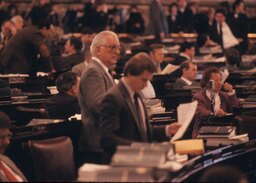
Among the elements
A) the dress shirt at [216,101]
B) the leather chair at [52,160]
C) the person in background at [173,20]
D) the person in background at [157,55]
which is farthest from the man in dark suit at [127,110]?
the person in background at [173,20]

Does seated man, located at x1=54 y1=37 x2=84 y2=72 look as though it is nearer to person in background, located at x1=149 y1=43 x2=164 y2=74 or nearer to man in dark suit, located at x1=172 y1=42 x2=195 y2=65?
person in background, located at x1=149 y1=43 x2=164 y2=74

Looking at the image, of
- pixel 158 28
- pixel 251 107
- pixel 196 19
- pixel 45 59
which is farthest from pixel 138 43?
pixel 251 107

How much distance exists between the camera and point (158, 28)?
19.5 meters

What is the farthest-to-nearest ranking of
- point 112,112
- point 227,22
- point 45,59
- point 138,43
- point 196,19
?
point 196,19
point 227,22
point 138,43
point 45,59
point 112,112

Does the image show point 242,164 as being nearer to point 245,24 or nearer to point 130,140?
point 130,140

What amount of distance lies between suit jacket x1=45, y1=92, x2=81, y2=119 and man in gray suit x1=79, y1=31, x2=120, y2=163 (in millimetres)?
1585

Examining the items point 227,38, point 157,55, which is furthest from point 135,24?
point 157,55

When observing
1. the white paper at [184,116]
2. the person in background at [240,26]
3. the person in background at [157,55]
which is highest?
the white paper at [184,116]

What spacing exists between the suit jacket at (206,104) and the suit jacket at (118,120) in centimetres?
264

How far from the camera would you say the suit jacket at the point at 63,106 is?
8500 millimetres

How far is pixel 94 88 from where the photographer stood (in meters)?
6.72

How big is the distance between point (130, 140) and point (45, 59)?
6.75 m

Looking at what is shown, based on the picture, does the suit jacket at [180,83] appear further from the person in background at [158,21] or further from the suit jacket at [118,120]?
the person in background at [158,21]

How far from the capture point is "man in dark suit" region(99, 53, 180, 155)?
19.2 ft
